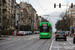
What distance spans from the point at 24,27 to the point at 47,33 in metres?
49.6

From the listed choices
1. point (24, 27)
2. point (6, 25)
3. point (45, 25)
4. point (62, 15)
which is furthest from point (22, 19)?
point (45, 25)

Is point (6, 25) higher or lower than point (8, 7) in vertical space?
lower

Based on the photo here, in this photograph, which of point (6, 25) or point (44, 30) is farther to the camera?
point (6, 25)

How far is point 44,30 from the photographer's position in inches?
1457

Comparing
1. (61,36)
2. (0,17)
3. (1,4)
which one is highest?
(1,4)

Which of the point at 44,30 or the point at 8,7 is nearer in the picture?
the point at 44,30

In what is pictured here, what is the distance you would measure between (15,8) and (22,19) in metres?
14.1

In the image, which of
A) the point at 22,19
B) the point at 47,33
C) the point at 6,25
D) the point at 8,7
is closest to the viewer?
the point at 47,33

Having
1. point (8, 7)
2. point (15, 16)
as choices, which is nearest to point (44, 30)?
point (8, 7)

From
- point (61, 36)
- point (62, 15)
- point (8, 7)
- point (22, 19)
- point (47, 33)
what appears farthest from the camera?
point (22, 19)

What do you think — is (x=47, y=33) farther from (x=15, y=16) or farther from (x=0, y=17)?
(x=15, y=16)

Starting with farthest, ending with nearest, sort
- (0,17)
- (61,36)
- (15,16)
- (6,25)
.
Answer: (15,16) → (0,17) → (6,25) → (61,36)

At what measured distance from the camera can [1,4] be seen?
6594 centimetres

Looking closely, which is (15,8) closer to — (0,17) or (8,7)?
(8,7)
